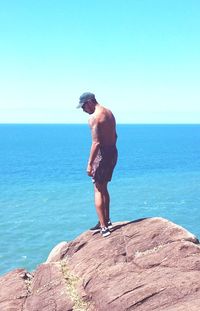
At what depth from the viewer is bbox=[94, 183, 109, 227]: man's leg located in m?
16.8

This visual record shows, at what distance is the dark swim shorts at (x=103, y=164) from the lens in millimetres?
16859

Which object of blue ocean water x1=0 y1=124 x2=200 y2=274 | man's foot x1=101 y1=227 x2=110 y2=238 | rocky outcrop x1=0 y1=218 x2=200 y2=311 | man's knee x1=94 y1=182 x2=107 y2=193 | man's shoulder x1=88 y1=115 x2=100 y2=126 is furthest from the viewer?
blue ocean water x1=0 y1=124 x2=200 y2=274

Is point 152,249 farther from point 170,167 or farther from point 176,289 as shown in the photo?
point 170,167

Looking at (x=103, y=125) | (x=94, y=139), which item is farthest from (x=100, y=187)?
(x=103, y=125)

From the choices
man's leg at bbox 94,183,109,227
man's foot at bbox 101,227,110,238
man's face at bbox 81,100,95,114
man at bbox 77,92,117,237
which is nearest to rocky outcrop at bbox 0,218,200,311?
man's foot at bbox 101,227,110,238

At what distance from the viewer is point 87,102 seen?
1653cm

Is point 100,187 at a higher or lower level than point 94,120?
lower

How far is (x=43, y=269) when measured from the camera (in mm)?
16984

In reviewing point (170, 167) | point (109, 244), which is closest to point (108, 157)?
point (109, 244)

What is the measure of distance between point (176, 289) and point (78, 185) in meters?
83.7

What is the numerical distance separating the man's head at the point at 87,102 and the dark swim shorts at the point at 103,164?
1360 mm

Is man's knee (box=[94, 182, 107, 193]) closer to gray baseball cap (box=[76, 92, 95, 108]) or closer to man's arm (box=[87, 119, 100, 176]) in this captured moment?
man's arm (box=[87, 119, 100, 176])

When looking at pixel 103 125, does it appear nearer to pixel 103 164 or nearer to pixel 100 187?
pixel 103 164

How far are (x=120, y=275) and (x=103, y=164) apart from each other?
14.1 ft
